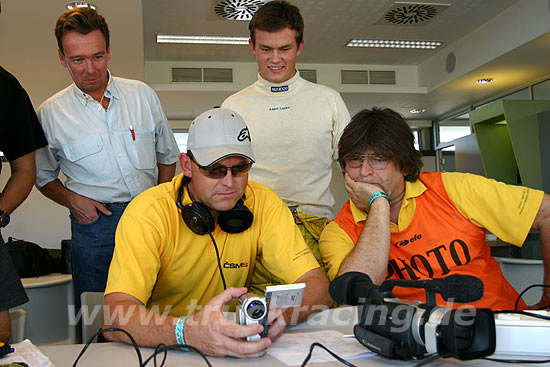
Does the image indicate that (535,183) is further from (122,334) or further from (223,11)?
(122,334)

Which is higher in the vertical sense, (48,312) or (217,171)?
(217,171)

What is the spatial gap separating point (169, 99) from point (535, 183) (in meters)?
5.34

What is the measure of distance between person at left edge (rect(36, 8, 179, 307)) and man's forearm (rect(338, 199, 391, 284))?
108cm

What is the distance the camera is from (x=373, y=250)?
1730 mm

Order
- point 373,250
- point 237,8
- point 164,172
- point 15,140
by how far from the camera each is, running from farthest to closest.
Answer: point 237,8, point 164,172, point 15,140, point 373,250

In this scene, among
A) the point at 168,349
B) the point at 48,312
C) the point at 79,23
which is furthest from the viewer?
the point at 48,312

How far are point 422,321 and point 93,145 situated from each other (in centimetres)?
173

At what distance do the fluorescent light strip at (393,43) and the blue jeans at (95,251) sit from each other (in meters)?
5.85

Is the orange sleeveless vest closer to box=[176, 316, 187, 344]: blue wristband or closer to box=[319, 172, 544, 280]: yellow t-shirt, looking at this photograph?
box=[319, 172, 544, 280]: yellow t-shirt

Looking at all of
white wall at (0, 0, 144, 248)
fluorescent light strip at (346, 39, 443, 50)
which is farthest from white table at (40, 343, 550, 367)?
fluorescent light strip at (346, 39, 443, 50)

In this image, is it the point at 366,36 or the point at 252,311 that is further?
the point at 366,36

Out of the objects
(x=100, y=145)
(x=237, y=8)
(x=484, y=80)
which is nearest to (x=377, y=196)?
(x=100, y=145)

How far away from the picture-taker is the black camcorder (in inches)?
37.4

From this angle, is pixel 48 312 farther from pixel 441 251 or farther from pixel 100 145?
pixel 441 251
